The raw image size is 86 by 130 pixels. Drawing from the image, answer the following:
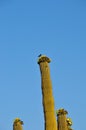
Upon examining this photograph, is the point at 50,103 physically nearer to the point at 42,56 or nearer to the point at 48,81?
the point at 48,81

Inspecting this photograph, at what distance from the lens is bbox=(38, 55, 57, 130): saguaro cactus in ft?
63.0

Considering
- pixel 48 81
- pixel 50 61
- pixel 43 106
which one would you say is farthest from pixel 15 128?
pixel 50 61

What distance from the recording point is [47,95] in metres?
20.5

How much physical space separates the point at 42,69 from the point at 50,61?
1.46 meters

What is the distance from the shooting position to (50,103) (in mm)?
20156

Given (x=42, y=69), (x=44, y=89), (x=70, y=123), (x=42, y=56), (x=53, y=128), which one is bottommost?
(x=53, y=128)

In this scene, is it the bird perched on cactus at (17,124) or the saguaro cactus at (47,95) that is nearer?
the saguaro cactus at (47,95)

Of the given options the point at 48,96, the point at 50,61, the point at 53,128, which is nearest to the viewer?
the point at 53,128

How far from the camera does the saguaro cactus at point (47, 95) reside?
63.0 ft

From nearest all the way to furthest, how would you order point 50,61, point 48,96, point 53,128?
point 53,128 < point 48,96 < point 50,61

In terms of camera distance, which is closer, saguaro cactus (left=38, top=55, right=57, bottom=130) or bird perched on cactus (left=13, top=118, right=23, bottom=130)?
saguaro cactus (left=38, top=55, right=57, bottom=130)

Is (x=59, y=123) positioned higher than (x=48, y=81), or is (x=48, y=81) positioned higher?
(x=48, y=81)

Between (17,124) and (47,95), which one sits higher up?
(47,95)

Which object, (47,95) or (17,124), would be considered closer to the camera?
(47,95)
